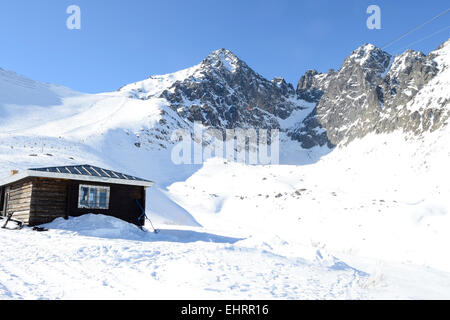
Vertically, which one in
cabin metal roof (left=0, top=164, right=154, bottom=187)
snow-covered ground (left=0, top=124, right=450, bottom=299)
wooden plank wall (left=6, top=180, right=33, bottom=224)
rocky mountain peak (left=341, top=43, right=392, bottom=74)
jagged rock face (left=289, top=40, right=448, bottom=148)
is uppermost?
rocky mountain peak (left=341, top=43, right=392, bottom=74)

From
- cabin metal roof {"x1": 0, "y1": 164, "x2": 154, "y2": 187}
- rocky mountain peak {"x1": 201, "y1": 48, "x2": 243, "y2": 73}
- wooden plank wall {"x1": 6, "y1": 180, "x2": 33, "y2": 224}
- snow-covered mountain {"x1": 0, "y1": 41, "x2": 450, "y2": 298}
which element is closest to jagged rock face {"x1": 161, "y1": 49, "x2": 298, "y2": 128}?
→ rocky mountain peak {"x1": 201, "y1": 48, "x2": 243, "y2": 73}

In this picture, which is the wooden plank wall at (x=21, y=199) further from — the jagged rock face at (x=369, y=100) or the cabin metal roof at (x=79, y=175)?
the jagged rock face at (x=369, y=100)

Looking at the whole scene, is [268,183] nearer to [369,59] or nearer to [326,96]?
[326,96]

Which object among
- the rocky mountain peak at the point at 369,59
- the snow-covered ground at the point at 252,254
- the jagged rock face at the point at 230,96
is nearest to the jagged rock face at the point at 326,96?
the jagged rock face at the point at 230,96

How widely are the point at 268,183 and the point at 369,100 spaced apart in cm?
6985

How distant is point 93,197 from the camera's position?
17062mm

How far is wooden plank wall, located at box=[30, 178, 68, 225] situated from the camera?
1566cm

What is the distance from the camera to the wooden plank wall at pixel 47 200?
51.4 ft

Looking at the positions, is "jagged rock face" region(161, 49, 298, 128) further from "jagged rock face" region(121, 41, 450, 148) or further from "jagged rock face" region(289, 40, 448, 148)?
"jagged rock face" region(289, 40, 448, 148)

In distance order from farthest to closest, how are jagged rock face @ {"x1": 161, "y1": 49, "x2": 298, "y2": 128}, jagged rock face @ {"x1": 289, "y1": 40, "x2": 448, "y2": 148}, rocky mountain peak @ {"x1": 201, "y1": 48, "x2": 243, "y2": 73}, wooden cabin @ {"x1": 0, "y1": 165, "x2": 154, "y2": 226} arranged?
rocky mountain peak @ {"x1": 201, "y1": 48, "x2": 243, "y2": 73}, jagged rock face @ {"x1": 161, "y1": 49, "x2": 298, "y2": 128}, jagged rock face @ {"x1": 289, "y1": 40, "x2": 448, "y2": 148}, wooden cabin @ {"x1": 0, "y1": 165, "x2": 154, "y2": 226}

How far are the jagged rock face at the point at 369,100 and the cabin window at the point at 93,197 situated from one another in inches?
2562

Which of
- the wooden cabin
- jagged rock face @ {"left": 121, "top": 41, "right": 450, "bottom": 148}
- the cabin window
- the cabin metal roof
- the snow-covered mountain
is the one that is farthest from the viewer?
jagged rock face @ {"left": 121, "top": 41, "right": 450, "bottom": 148}
